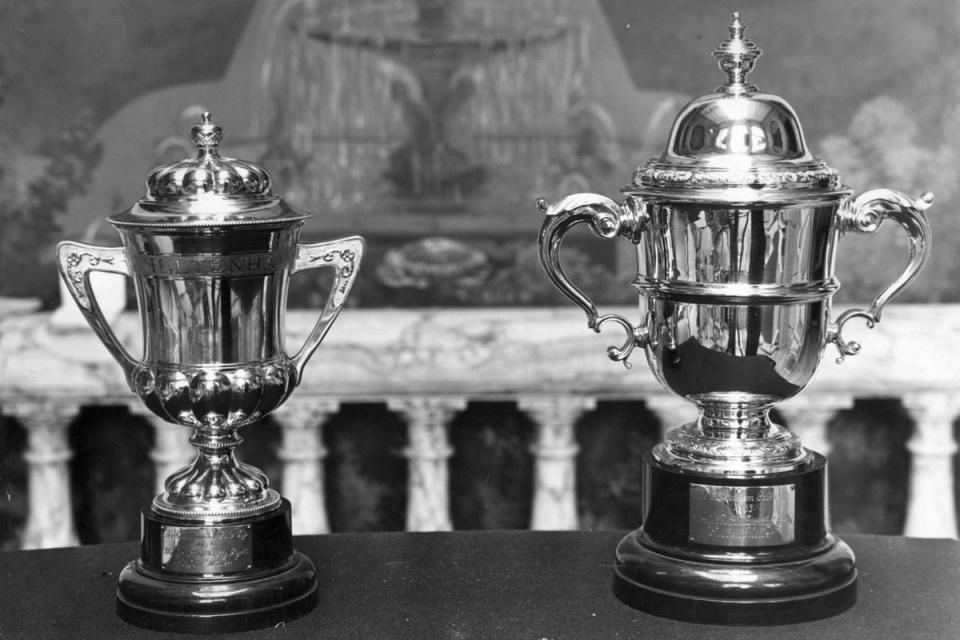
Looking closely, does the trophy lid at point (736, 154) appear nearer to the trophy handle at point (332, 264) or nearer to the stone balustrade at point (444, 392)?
the trophy handle at point (332, 264)

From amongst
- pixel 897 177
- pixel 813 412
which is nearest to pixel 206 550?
pixel 813 412

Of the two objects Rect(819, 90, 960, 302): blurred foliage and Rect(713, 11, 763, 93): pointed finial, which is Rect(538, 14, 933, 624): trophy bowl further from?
Rect(819, 90, 960, 302): blurred foliage

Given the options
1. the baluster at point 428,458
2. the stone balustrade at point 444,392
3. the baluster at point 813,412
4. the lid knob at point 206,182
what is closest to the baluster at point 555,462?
the stone balustrade at point 444,392

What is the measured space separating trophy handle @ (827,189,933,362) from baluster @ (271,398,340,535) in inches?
45.0

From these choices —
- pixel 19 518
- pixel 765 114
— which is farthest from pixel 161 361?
pixel 19 518

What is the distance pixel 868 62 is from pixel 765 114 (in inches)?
55.6

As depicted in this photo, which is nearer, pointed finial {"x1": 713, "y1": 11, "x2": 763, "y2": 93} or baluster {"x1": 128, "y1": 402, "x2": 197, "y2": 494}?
pointed finial {"x1": 713, "y1": 11, "x2": 763, "y2": 93}

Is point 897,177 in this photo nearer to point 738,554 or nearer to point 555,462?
point 555,462

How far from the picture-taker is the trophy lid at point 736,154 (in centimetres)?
127

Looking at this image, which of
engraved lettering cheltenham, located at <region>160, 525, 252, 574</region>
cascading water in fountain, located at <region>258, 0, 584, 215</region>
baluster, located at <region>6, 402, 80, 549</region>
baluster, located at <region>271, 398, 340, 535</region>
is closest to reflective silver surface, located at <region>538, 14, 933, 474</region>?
engraved lettering cheltenham, located at <region>160, 525, 252, 574</region>

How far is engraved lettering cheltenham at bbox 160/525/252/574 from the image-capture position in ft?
4.13

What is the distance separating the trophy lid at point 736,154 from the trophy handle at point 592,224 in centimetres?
3

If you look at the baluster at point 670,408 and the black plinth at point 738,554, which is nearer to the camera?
the black plinth at point 738,554

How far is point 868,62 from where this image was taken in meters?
2.62
